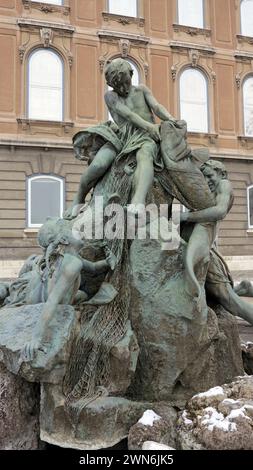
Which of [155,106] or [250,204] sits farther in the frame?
[250,204]

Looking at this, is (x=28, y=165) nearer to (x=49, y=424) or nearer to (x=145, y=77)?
(x=145, y=77)

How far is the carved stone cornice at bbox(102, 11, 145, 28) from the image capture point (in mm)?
16203

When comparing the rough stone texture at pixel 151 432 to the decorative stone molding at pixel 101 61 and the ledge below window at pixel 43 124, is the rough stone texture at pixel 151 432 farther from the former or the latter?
the decorative stone molding at pixel 101 61

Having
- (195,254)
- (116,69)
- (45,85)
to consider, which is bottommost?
(195,254)

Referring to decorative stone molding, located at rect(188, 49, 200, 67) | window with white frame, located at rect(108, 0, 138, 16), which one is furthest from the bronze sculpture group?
decorative stone molding, located at rect(188, 49, 200, 67)

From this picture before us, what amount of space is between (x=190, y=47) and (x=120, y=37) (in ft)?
8.71

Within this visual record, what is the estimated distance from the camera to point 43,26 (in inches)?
598

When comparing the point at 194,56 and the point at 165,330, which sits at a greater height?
the point at 194,56

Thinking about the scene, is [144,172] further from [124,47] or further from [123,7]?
[123,7]

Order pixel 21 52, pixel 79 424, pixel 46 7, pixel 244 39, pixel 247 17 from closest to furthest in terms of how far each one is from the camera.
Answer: pixel 79 424
pixel 21 52
pixel 46 7
pixel 244 39
pixel 247 17

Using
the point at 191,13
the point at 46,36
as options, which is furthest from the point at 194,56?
the point at 46,36

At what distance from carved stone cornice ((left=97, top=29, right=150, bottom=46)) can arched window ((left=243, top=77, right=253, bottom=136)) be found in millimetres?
4259

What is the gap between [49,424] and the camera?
2.76 metres
